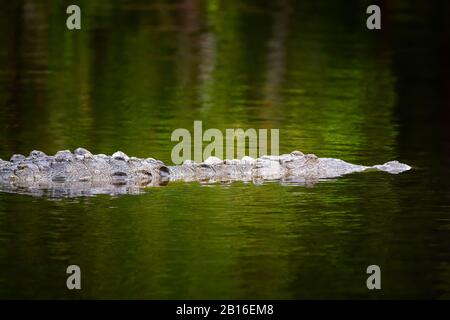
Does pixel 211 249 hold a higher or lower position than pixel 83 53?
lower

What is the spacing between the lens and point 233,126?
2480 cm

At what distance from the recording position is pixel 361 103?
2838cm

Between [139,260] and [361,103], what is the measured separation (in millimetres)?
13501

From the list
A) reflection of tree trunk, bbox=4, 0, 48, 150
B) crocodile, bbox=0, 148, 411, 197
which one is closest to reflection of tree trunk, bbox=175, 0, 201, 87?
reflection of tree trunk, bbox=4, 0, 48, 150

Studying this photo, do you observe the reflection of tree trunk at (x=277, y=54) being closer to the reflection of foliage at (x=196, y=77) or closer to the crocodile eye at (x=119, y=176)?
the reflection of foliage at (x=196, y=77)

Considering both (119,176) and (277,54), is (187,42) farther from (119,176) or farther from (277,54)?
(119,176)

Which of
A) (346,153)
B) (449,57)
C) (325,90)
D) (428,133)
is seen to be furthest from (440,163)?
(449,57)

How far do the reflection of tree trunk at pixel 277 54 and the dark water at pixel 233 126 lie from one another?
78 millimetres

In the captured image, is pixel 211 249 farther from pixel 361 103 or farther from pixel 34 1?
pixel 34 1

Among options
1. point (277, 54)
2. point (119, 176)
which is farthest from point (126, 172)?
point (277, 54)

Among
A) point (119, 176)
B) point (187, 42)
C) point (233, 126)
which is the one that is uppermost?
point (187, 42)

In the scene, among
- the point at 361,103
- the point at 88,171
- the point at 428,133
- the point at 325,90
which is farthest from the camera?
the point at 325,90

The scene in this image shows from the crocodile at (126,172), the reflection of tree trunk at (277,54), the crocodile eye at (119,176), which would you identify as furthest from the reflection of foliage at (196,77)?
the crocodile eye at (119,176)

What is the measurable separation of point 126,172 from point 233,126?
5.64m
